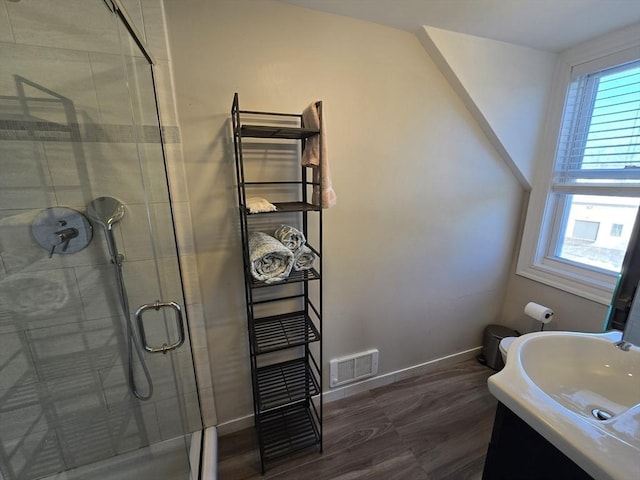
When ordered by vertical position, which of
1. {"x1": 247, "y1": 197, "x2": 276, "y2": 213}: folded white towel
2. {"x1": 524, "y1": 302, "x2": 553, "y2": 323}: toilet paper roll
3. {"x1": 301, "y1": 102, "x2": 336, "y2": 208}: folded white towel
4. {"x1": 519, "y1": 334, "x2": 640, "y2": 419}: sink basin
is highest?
{"x1": 301, "y1": 102, "x2": 336, "y2": 208}: folded white towel

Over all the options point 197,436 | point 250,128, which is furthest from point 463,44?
point 197,436

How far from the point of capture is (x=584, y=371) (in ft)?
3.30

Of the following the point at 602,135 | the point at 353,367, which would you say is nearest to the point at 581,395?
the point at 353,367

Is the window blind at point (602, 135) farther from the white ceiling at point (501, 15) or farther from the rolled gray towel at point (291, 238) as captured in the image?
the rolled gray towel at point (291, 238)

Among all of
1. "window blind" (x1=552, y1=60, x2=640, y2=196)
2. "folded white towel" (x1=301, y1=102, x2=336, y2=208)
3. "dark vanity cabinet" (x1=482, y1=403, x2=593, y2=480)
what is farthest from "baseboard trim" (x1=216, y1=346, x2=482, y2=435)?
"window blind" (x1=552, y1=60, x2=640, y2=196)

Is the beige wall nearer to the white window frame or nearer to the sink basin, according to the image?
the white window frame

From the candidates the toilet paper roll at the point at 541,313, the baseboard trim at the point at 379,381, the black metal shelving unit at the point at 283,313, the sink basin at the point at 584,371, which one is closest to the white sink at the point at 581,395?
the sink basin at the point at 584,371

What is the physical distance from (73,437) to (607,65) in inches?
132

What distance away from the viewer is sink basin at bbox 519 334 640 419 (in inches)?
35.8

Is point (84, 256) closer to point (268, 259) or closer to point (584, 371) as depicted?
point (268, 259)

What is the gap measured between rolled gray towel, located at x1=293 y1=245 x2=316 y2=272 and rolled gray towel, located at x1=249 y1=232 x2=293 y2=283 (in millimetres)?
93

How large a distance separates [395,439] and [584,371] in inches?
40.4

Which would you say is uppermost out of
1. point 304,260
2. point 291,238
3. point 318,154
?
point 318,154

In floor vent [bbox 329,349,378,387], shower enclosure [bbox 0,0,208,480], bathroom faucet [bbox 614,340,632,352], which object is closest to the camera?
shower enclosure [bbox 0,0,208,480]
